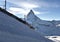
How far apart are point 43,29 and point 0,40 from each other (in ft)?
234

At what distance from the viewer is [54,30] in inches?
2864

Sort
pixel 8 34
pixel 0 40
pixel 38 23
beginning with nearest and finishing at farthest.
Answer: pixel 0 40, pixel 8 34, pixel 38 23

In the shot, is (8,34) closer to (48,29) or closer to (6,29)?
(6,29)

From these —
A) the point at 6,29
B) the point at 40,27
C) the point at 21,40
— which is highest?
the point at 40,27

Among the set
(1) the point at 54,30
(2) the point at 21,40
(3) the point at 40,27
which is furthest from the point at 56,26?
(2) the point at 21,40

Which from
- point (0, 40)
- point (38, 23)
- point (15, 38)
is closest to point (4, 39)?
point (0, 40)

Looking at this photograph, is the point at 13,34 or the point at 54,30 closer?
the point at 13,34

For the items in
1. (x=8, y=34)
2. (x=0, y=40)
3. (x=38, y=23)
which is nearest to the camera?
(x=0, y=40)

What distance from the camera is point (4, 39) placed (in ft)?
6.54

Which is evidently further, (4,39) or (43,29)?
(43,29)

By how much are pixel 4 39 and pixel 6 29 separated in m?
0.28

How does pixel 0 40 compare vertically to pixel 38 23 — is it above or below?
below

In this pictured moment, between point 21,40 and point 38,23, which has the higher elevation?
point 38,23

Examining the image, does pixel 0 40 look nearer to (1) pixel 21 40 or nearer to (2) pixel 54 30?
(1) pixel 21 40
